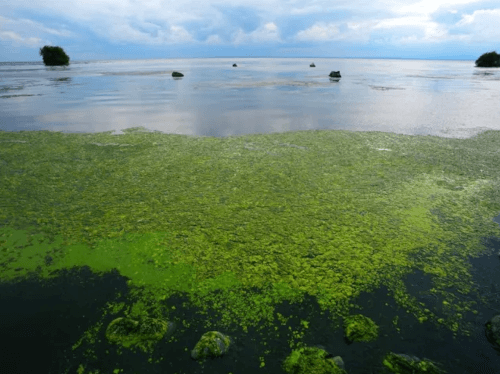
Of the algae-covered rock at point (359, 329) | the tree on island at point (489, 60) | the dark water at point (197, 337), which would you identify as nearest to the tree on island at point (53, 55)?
the dark water at point (197, 337)

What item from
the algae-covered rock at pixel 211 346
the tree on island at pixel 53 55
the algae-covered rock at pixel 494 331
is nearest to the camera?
the algae-covered rock at pixel 211 346

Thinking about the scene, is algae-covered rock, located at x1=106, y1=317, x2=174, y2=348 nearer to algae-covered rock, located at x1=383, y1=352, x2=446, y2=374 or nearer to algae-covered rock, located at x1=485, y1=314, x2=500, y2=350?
algae-covered rock, located at x1=383, y1=352, x2=446, y2=374

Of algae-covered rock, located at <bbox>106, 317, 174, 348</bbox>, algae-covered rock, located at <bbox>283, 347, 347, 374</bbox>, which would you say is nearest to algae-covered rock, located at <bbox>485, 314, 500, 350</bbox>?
algae-covered rock, located at <bbox>283, 347, 347, 374</bbox>

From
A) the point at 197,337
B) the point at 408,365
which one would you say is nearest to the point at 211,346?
the point at 197,337

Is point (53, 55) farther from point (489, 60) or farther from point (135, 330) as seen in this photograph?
point (489, 60)

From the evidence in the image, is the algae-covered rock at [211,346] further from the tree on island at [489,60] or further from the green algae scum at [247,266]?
the tree on island at [489,60]

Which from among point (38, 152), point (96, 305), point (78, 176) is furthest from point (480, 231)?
point (38, 152)
